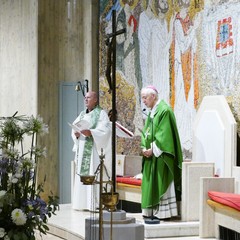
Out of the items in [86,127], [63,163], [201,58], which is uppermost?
[201,58]

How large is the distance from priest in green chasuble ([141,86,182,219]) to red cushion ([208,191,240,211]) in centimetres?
92

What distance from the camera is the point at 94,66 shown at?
36.8 feet

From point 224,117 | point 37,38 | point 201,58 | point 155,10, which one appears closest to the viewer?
point 224,117

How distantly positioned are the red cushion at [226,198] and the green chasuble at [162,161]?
0.94 metres

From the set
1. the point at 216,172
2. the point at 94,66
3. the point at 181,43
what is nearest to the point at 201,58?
the point at 181,43

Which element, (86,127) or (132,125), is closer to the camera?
(86,127)

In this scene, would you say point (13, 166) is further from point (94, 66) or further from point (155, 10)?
point (94, 66)

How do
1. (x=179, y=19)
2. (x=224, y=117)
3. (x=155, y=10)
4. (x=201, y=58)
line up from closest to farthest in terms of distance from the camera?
(x=224, y=117) → (x=201, y=58) → (x=179, y=19) → (x=155, y=10)

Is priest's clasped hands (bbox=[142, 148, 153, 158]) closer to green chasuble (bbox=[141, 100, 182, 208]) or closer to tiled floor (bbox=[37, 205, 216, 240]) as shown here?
green chasuble (bbox=[141, 100, 182, 208])

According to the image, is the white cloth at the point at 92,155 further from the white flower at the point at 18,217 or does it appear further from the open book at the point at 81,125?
the white flower at the point at 18,217

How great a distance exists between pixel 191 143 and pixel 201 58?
1.19m

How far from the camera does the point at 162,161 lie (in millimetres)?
7383

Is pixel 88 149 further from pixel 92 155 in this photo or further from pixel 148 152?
pixel 148 152

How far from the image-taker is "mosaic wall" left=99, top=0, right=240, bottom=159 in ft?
26.0
